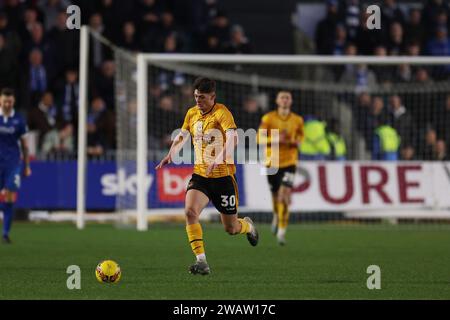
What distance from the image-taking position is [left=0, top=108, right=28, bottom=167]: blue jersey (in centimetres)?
1572

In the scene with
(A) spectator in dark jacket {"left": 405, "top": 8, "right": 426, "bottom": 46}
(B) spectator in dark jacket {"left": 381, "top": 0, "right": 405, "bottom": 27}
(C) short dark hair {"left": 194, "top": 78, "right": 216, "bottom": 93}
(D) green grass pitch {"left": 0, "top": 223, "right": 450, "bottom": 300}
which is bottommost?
(D) green grass pitch {"left": 0, "top": 223, "right": 450, "bottom": 300}

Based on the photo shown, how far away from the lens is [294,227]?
68.1ft

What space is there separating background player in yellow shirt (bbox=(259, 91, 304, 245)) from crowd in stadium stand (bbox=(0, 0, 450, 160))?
17.8 feet

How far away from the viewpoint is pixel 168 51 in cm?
2255

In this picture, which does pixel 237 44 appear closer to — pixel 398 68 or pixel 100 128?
pixel 100 128

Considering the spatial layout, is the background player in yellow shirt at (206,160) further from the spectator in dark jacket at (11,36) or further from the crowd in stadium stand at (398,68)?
the spectator in dark jacket at (11,36)

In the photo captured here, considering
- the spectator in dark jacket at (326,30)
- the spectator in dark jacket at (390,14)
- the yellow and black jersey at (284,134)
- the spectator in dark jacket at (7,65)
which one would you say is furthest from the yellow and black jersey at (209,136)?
the spectator in dark jacket at (390,14)

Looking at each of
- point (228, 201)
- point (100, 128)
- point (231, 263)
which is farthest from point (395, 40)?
point (228, 201)

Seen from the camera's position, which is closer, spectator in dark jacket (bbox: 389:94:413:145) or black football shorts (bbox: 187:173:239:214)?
black football shorts (bbox: 187:173:239:214)

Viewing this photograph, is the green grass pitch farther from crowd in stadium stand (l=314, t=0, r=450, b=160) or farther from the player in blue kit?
crowd in stadium stand (l=314, t=0, r=450, b=160)

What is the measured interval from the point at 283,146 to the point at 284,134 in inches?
7.4

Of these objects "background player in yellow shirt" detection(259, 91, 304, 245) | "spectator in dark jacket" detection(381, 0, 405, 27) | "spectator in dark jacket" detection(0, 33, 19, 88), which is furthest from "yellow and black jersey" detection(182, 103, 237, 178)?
"spectator in dark jacket" detection(381, 0, 405, 27)

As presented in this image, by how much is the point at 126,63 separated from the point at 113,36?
68.9 inches

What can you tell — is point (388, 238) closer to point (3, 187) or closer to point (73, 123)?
point (3, 187)
